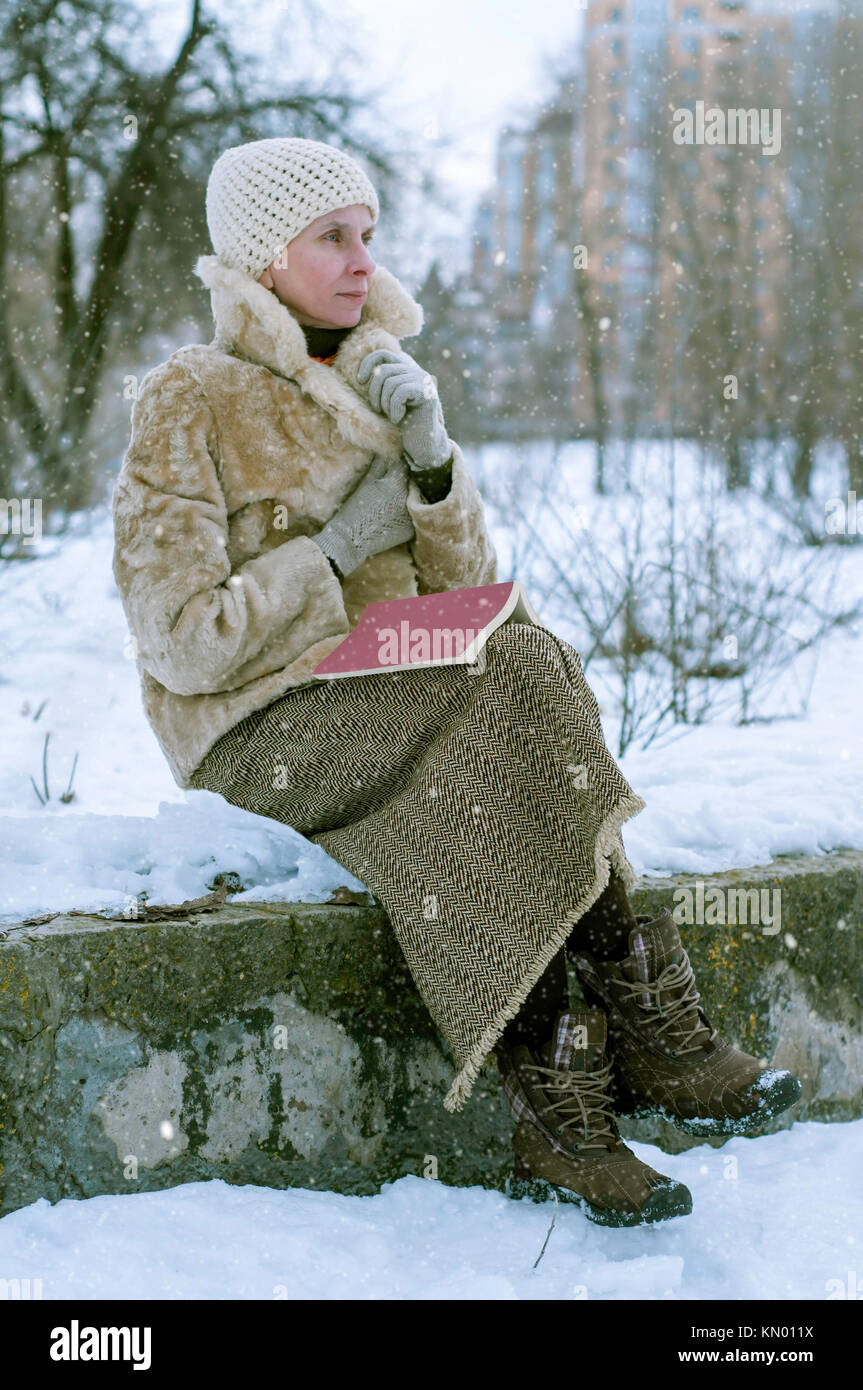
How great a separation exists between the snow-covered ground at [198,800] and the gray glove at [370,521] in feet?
1.93

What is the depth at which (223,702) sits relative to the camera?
2.29 m

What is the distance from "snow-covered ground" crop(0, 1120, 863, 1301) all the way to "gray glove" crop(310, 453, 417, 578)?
1111 millimetres

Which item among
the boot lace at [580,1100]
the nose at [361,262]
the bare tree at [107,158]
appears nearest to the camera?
the boot lace at [580,1100]

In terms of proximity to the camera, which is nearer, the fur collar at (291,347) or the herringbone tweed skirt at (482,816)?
the herringbone tweed skirt at (482,816)

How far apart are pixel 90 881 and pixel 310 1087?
0.56 metres

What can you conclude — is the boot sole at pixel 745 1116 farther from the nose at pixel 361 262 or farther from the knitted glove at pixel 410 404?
the nose at pixel 361 262

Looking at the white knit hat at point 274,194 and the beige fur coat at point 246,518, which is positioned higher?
the white knit hat at point 274,194

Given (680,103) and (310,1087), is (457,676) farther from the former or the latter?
(680,103)

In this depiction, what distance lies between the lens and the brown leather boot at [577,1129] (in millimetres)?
1924

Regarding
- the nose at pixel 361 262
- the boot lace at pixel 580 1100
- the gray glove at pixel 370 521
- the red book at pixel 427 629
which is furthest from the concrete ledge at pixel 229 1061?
the nose at pixel 361 262

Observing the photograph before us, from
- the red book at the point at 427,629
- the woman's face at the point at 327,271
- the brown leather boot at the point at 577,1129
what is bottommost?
the brown leather boot at the point at 577,1129

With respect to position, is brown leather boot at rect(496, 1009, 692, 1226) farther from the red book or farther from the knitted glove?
the knitted glove

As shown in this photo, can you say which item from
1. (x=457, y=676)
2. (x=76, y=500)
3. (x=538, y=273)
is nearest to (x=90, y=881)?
(x=457, y=676)

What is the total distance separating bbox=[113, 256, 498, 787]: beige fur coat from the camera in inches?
87.3
